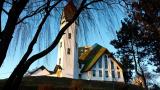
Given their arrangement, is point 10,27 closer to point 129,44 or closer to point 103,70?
point 129,44

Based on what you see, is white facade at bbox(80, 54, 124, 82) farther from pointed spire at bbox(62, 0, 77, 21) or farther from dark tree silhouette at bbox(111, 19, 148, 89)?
pointed spire at bbox(62, 0, 77, 21)

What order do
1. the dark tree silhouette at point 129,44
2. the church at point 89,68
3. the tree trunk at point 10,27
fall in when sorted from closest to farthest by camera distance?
1. the tree trunk at point 10,27
2. the dark tree silhouette at point 129,44
3. the church at point 89,68

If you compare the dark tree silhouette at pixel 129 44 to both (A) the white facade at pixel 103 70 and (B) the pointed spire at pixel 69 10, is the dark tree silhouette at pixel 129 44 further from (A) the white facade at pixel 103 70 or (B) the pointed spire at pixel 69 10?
(A) the white facade at pixel 103 70

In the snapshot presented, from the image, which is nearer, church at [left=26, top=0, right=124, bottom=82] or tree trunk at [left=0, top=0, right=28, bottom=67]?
tree trunk at [left=0, top=0, right=28, bottom=67]

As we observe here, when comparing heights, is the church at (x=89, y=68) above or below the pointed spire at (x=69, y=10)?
above

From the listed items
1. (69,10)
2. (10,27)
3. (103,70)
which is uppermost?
(103,70)

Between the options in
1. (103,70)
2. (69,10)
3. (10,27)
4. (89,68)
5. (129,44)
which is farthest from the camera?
(103,70)

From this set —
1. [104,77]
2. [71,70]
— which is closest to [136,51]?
[71,70]

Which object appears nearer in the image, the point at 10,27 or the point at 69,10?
the point at 10,27

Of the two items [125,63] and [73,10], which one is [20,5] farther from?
[125,63]

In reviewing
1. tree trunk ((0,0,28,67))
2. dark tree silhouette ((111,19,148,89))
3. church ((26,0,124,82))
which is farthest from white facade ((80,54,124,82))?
tree trunk ((0,0,28,67))

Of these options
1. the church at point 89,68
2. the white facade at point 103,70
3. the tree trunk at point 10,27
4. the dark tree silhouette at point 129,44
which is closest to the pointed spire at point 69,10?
the tree trunk at point 10,27

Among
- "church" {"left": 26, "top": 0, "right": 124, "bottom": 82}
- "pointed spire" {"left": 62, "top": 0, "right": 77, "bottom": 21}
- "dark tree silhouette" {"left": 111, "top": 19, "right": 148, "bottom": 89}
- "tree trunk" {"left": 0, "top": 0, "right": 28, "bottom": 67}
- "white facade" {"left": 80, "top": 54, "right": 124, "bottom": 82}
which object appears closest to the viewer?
"tree trunk" {"left": 0, "top": 0, "right": 28, "bottom": 67}

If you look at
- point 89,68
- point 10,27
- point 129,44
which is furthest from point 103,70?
point 10,27
